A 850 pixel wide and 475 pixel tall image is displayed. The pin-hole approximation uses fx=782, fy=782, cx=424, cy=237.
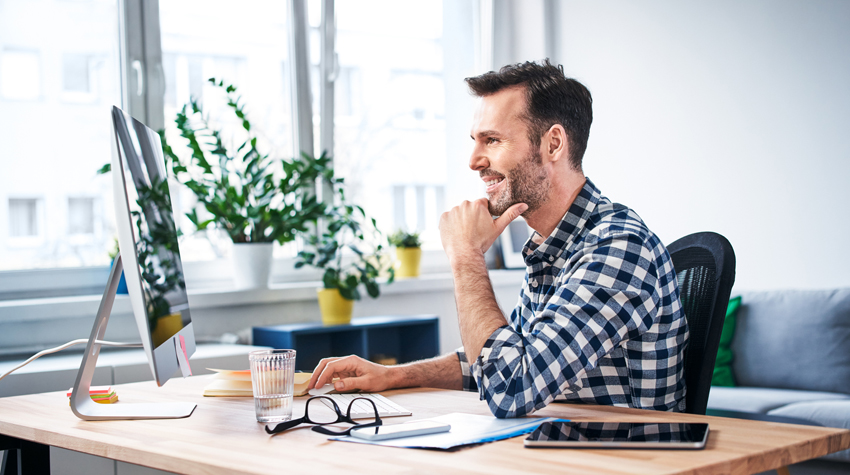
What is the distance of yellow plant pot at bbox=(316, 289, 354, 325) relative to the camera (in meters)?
3.27

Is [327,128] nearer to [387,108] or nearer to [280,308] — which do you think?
[387,108]

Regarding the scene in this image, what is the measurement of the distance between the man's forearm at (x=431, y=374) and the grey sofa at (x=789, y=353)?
1.69 meters

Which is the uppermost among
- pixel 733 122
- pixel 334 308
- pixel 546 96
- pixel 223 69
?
pixel 223 69

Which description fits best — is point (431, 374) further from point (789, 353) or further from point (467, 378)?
point (789, 353)

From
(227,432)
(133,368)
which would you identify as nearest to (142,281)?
(227,432)

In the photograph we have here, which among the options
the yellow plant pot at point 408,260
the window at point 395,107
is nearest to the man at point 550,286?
the yellow plant pot at point 408,260

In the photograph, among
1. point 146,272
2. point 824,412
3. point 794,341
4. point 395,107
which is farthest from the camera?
point 395,107

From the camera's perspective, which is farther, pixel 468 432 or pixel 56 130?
pixel 56 130

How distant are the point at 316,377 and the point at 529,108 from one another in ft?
2.42

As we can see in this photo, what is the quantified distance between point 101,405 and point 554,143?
41.4 inches

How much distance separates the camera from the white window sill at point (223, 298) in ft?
8.98

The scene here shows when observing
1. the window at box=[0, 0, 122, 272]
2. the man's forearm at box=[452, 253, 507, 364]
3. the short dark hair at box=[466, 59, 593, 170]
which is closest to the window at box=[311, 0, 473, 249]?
the window at box=[0, 0, 122, 272]

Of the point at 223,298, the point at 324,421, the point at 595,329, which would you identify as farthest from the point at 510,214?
the point at 223,298

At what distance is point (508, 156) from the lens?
172 cm
